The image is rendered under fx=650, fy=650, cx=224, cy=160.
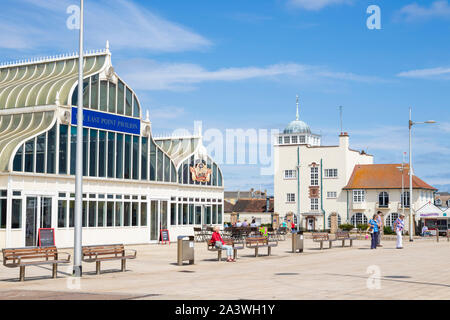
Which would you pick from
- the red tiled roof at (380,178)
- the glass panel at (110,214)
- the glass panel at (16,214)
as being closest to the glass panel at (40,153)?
the glass panel at (16,214)

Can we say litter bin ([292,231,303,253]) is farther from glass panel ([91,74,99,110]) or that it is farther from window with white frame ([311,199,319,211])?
window with white frame ([311,199,319,211])

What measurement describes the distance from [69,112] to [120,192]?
225 inches

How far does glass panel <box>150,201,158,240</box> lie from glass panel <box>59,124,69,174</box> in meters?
7.73

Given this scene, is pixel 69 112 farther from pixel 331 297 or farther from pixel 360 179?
pixel 360 179

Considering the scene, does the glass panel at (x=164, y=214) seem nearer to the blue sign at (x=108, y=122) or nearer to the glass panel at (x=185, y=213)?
the glass panel at (x=185, y=213)

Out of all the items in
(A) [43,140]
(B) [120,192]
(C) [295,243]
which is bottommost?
(C) [295,243]

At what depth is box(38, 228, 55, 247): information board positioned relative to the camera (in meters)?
29.9

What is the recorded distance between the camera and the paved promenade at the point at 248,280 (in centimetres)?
1326

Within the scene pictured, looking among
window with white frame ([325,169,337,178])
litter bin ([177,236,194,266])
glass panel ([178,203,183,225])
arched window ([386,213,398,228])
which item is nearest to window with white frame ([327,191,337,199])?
window with white frame ([325,169,337,178])

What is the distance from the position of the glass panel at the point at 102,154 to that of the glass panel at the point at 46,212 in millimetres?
3887
